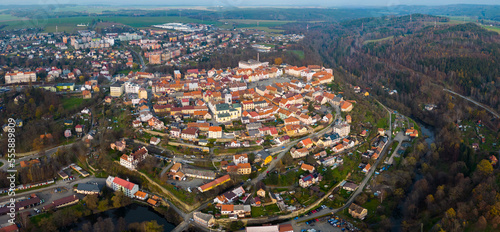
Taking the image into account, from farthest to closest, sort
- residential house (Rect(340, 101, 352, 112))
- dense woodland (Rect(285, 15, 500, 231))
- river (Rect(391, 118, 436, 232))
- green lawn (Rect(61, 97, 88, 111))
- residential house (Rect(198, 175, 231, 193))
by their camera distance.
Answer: green lawn (Rect(61, 97, 88, 111)) → residential house (Rect(340, 101, 352, 112)) → residential house (Rect(198, 175, 231, 193)) → river (Rect(391, 118, 436, 232)) → dense woodland (Rect(285, 15, 500, 231))

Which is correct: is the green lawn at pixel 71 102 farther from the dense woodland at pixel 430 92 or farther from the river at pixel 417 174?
the river at pixel 417 174

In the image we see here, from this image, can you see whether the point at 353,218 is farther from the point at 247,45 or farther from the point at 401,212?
the point at 247,45

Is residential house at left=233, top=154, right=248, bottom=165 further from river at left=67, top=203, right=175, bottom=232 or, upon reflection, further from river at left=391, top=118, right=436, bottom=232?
river at left=391, top=118, right=436, bottom=232

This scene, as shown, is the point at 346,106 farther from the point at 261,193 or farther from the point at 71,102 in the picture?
the point at 71,102

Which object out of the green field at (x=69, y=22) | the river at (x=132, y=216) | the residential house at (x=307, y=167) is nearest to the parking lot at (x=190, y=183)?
the river at (x=132, y=216)

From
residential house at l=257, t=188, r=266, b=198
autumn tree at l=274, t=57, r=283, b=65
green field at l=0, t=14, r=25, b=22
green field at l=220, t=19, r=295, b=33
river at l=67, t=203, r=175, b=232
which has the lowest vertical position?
river at l=67, t=203, r=175, b=232

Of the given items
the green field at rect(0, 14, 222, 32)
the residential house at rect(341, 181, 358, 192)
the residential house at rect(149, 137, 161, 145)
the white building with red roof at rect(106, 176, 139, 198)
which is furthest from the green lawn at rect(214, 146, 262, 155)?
the green field at rect(0, 14, 222, 32)
